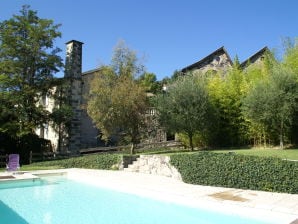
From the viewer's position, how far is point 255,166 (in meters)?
9.95

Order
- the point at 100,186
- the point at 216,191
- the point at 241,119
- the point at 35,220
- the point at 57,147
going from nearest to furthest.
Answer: the point at 35,220 < the point at 216,191 < the point at 100,186 < the point at 241,119 < the point at 57,147

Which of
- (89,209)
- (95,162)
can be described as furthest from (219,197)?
(95,162)

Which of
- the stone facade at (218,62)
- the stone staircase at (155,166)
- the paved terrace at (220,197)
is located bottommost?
the paved terrace at (220,197)

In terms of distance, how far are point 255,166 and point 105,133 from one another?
10893 mm

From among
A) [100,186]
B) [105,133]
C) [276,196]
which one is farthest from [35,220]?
[105,133]

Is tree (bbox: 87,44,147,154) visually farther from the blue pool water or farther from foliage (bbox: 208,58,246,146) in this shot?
the blue pool water

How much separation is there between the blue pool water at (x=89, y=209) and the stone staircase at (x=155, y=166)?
295 centimetres

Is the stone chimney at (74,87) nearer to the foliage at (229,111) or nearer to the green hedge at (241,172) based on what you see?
A: the foliage at (229,111)

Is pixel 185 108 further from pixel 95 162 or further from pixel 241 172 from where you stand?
pixel 241 172

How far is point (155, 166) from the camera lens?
14.4m

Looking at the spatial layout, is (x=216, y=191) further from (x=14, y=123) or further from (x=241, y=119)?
(x=14, y=123)

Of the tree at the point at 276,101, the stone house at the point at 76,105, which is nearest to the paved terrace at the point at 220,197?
the tree at the point at 276,101

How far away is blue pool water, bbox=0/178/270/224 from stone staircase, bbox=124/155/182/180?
2.95 metres

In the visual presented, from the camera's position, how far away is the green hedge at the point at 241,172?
934 centimetres
